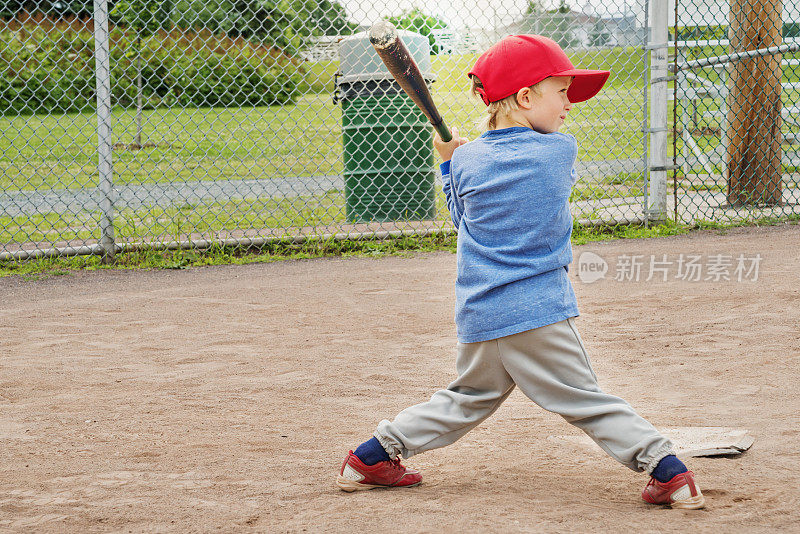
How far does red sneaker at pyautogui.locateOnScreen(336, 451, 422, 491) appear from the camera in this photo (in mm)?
2225

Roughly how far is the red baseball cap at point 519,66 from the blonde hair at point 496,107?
0.7 inches

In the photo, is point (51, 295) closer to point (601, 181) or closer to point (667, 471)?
point (667, 471)

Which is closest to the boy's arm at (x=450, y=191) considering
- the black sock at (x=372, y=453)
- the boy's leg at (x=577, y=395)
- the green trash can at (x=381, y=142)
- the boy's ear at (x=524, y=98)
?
the boy's ear at (x=524, y=98)

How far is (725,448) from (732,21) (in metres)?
5.42

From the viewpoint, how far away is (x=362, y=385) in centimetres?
318

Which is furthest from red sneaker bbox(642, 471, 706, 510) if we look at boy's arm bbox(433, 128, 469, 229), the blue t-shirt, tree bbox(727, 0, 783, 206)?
tree bbox(727, 0, 783, 206)

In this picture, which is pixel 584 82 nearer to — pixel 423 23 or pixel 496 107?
pixel 496 107

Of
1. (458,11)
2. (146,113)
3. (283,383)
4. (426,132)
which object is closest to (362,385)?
(283,383)

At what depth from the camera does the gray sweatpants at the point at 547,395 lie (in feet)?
6.79

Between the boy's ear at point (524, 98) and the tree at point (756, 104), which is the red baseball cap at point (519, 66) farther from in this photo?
the tree at point (756, 104)

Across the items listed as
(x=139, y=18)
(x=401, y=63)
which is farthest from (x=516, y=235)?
(x=139, y=18)

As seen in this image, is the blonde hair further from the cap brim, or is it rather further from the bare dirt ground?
the bare dirt ground

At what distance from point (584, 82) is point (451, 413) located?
0.92 m

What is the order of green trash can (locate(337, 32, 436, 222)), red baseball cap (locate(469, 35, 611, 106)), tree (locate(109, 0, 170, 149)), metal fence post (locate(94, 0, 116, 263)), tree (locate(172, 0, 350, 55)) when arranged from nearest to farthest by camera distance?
red baseball cap (locate(469, 35, 611, 106))
metal fence post (locate(94, 0, 116, 263))
green trash can (locate(337, 32, 436, 222))
tree (locate(172, 0, 350, 55))
tree (locate(109, 0, 170, 149))
